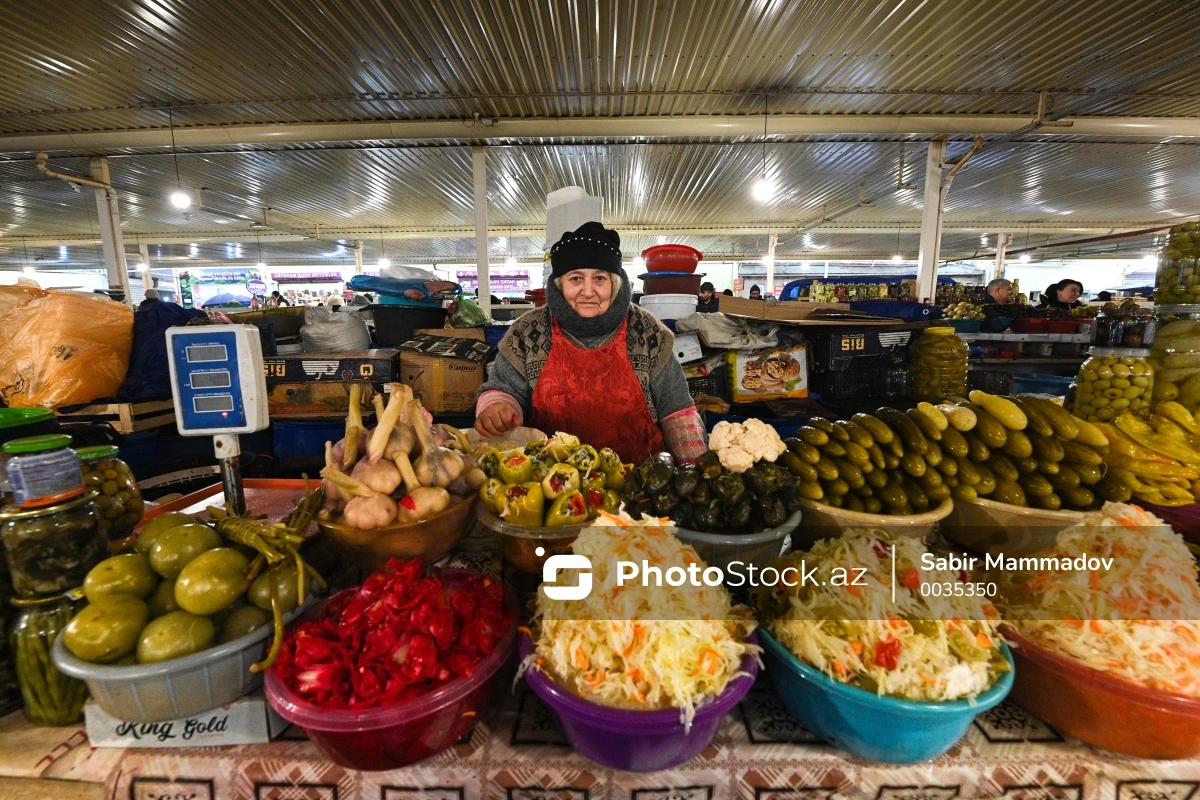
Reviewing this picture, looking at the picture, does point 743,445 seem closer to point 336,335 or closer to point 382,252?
point 336,335

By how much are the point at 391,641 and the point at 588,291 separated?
65.2 inches

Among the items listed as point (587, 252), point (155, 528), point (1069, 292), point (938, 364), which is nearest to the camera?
point (155, 528)

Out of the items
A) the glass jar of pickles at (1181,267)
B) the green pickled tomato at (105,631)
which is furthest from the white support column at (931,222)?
the green pickled tomato at (105,631)

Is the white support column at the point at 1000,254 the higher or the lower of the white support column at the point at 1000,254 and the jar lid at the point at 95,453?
the higher

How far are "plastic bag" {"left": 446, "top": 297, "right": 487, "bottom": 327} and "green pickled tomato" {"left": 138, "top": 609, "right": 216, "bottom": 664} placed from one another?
4088mm

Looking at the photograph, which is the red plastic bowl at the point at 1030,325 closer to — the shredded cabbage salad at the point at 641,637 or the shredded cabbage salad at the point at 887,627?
the shredded cabbage salad at the point at 887,627

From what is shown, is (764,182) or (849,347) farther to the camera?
(764,182)

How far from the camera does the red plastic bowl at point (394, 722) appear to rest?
824 millimetres

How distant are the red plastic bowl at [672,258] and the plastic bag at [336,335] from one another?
2.75m

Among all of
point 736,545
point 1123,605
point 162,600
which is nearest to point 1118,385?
point 1123,605

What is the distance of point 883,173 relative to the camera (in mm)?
8414

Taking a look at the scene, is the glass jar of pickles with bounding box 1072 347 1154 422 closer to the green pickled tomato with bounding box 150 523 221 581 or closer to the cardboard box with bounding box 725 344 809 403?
the cardboard box with bounding box 725 344 809 403

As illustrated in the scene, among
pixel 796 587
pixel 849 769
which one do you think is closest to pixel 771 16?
pixel 796 587

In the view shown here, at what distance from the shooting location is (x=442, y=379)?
4.04 meters
